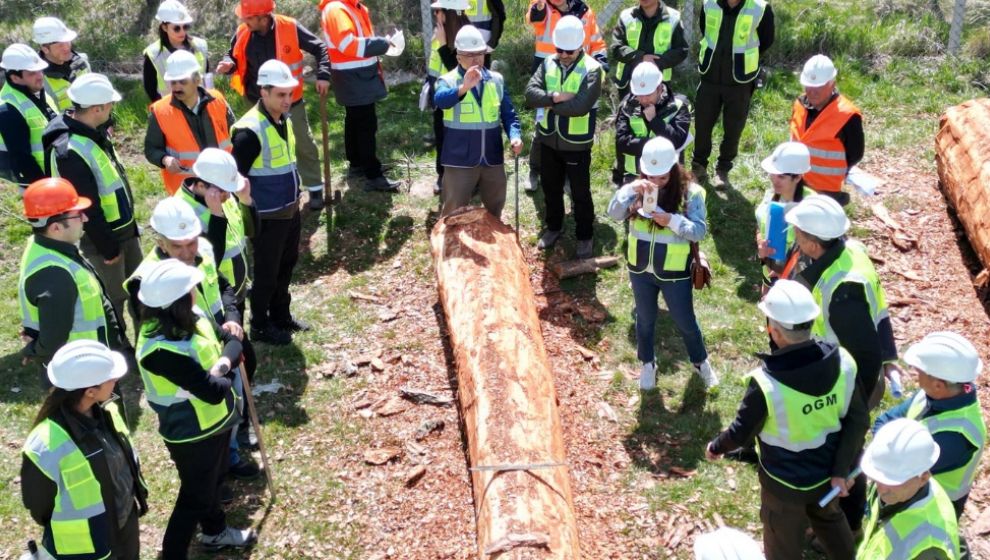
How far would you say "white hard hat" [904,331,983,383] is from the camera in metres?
4.25

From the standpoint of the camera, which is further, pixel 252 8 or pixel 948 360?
pixel 252 8

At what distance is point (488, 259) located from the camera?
Result: 7051mm

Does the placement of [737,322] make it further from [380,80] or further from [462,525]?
[380,80]

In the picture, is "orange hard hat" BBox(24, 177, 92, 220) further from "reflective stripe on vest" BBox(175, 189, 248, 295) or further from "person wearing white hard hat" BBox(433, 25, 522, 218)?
"person wearing white hard hat" BBox(433, 25, 522, 218)

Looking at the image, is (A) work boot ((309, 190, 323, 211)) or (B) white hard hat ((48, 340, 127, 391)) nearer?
(B) white hard hat ((48, 340, 127, 391))

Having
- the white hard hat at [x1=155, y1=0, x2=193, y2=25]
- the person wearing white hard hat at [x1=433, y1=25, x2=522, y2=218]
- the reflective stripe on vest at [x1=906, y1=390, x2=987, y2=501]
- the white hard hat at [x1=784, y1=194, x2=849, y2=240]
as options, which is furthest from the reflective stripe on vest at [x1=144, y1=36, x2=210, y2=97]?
the reflective stripe on vest at [x1=906, y1=390, x2=987, y2=501]

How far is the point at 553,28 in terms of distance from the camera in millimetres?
8992

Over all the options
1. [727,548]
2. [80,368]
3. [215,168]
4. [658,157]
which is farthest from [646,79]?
[727,548]

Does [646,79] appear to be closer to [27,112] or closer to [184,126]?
[184,126]

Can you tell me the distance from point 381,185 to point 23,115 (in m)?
3.37

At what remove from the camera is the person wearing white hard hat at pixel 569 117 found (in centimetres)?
771

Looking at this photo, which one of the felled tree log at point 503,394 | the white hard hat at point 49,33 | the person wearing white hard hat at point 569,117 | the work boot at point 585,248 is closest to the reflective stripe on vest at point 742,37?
the person wearing white hard hat at point 569,117

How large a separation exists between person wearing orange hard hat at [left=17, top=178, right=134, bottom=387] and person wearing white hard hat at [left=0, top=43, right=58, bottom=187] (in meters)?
2.30

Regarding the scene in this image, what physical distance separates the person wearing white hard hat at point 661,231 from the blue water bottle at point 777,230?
0.42 m
